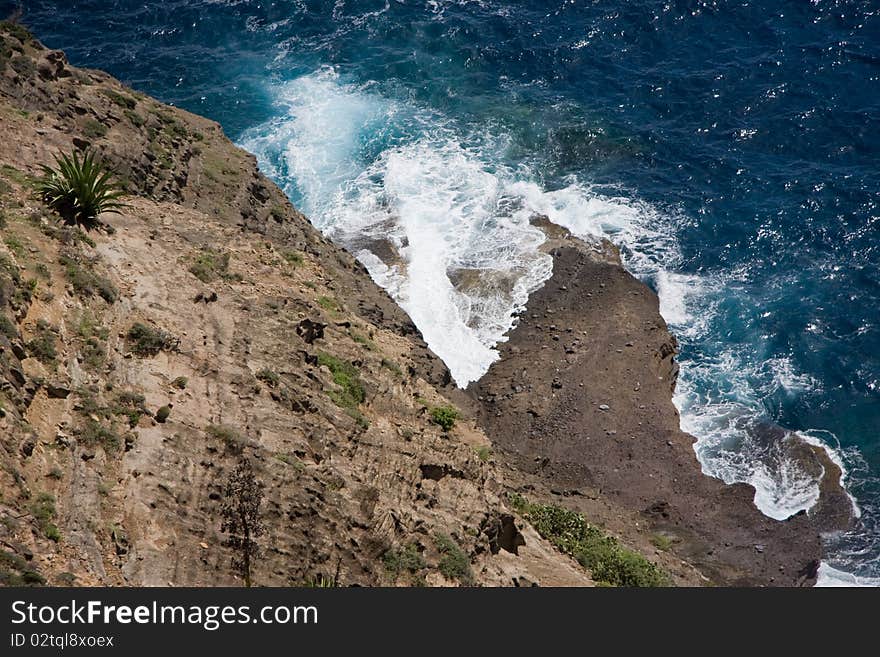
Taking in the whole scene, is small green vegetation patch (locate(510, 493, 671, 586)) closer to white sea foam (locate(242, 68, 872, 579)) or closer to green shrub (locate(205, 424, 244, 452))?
white sea foam (locate(242, 68, 872, 579))

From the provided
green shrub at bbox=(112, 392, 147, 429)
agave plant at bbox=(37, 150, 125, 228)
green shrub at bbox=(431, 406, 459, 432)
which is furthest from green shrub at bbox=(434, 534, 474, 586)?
agave plant at bbox=(37, 150, 125, 228)

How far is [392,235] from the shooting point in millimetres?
54031

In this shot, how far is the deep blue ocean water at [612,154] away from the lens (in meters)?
46.9

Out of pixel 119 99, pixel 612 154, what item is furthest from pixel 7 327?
pixel 612 154

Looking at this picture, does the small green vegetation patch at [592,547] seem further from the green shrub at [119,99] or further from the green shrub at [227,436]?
the green shrub at [119,99]

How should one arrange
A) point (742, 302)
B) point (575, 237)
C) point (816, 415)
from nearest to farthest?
point (816, 415) → point (742, 302) → point (575, 237)

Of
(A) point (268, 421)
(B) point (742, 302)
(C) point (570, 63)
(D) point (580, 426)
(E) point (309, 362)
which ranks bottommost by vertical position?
(A) point (268, 421)

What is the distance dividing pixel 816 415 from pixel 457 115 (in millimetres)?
30946

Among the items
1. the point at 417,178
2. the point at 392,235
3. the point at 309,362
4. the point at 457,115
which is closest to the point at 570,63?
the point at 457,115

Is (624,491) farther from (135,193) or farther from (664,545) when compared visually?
(135,193)

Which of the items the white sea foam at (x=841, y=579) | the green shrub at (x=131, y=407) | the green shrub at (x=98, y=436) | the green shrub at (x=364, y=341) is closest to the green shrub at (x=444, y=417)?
the green shrub at (x=364, y=341)

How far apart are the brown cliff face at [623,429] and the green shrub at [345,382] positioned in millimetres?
13648

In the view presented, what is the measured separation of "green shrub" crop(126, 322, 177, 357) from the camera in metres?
24.8

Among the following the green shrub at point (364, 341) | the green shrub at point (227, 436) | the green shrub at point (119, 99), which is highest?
the green shrub at point (119, 99)
